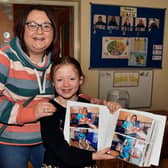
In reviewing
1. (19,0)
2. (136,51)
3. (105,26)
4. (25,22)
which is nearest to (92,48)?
(105,26)

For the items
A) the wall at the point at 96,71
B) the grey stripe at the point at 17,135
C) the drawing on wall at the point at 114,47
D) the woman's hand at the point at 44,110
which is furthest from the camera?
the drawing on wall at the point at 114,47

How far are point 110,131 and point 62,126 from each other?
20 centimetres

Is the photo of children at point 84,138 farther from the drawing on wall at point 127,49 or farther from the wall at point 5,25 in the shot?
the wall at point 5,25

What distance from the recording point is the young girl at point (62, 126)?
0.90 metres

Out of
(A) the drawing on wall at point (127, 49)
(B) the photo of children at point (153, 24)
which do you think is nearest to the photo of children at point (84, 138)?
(A) the drawing on wall at point (127, 49)

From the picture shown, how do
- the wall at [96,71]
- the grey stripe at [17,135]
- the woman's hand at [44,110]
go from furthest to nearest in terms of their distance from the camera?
1. the wall at [96,71]
2. the grey stripe at [17,135]
3. the woman's hand at [44,110]

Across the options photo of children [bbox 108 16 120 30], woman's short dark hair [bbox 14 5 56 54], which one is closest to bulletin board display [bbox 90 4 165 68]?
photo of children [bbox 108 16 120 30]

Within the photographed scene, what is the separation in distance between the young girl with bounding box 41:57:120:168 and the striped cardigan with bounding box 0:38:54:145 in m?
0.06

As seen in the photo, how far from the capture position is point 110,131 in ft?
3.11

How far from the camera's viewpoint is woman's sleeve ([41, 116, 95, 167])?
894 millimetres

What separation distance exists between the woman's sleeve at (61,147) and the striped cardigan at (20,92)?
Answer: 7cm

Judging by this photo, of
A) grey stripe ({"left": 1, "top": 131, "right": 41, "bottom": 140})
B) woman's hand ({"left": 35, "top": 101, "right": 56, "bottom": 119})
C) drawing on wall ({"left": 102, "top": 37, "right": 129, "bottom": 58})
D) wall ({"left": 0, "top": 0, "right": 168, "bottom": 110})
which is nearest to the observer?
woman's hand ({"left": 35, "top": 101, "right": 56, "bottom": 119})

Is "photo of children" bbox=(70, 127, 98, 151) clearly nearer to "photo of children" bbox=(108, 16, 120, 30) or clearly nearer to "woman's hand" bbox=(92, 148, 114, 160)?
"woman's hand" bbox=(92, 148, 114, 160)

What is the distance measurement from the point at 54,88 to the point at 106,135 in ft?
1.02
